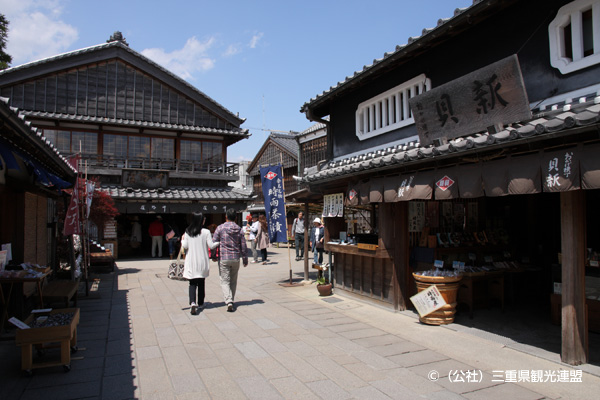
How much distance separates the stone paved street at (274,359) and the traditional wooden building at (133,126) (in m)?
11.5

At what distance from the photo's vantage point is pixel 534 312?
8312 millimetres

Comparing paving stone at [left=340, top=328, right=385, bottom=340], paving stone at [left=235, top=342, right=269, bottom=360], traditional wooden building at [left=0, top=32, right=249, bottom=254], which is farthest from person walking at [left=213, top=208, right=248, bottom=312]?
traditional wooden building at [left=0, top=32, right=249, bottom=254]

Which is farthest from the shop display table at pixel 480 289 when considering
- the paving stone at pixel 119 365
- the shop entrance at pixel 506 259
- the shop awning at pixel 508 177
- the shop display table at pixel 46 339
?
the shop display table at pixel 46 339

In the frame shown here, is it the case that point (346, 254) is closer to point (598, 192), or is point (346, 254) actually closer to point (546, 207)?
point (546, 207)

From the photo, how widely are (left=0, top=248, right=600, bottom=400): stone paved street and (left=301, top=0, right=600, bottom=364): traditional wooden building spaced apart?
120 cm

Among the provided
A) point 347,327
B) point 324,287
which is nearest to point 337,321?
point 347,327

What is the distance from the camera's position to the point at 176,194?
20.0m

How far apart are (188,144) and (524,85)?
737 inches

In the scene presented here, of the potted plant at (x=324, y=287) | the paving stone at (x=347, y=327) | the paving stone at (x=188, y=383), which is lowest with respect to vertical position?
the paving stone at (x=347, y=327)

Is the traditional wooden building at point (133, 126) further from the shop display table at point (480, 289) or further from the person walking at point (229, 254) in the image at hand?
the shop display table at point (480, 289)

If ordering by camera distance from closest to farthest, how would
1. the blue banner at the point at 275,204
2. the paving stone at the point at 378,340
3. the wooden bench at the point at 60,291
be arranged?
the paving stone at the point at 378,340 < the wooden bench at the point at 60,291 < the blue banner at the point at 275,204

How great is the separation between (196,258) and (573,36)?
7.96m

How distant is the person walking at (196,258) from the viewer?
849 cm

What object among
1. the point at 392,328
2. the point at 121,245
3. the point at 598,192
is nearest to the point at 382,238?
the point at 392,328
